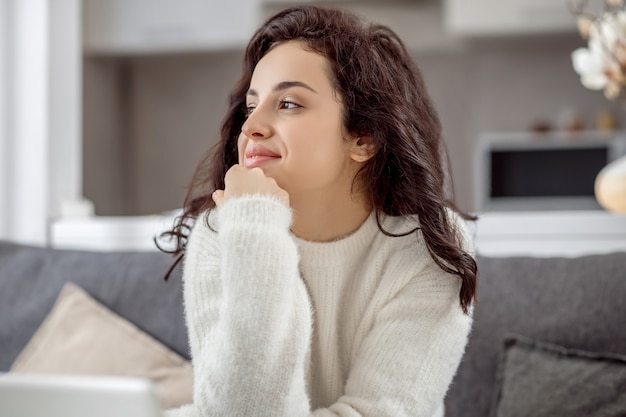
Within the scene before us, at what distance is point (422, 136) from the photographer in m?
1.08

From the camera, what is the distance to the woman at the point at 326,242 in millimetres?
937

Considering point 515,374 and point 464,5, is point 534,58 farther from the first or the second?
point 515,374

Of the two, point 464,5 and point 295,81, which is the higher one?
point 464,5

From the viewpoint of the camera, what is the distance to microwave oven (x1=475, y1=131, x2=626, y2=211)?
4.29 m

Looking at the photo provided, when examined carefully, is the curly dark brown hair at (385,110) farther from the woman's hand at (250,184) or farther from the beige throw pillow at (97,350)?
the beige throw pillow at (97,350)

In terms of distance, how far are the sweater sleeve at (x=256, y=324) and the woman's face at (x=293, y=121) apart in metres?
0.05

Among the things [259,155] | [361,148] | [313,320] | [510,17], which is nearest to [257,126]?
[259,155]

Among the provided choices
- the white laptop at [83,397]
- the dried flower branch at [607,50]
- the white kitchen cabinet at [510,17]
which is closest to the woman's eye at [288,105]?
the white laptop at [83,397]

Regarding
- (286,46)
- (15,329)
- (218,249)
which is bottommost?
(15,329)

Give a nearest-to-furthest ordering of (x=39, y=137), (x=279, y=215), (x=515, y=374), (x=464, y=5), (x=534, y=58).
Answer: (x=279, y=215) < (x=515, y=374) < (x=39, y=137) < (x=464, y=5) < (x=534, y=58)

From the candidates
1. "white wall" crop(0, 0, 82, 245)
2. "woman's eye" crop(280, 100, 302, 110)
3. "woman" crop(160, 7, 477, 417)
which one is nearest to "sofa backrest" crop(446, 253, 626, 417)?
"woman" crop(160, 7, 477, 417)

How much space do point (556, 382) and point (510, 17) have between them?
3.42 meters

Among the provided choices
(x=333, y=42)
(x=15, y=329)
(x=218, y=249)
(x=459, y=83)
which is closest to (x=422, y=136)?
(x=333, y=42)

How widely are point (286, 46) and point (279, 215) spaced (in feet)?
0.72
